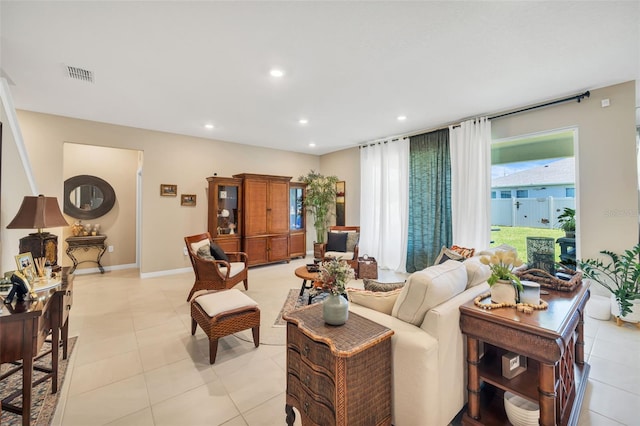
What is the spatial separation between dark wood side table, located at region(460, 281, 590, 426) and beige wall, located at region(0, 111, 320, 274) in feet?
17.4

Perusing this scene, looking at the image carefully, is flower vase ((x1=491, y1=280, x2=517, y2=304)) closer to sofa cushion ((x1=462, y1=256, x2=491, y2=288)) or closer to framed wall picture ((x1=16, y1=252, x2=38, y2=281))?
sofa cushion ((x1=462, y1=256, x2=491, y2=288))

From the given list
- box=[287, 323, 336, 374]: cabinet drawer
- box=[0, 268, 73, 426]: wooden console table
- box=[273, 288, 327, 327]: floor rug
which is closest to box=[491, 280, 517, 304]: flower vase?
box=[287, 323, 336, 374]: cabinet drawer

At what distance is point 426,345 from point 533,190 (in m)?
4.01

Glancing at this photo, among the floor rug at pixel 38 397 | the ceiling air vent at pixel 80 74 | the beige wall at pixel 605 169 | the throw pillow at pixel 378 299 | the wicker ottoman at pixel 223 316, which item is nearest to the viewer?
the floor rug at pixel 38 397

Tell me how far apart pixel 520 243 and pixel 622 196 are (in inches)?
53.2

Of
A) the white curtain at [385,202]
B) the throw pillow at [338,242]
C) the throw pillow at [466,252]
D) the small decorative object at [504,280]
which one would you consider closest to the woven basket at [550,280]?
the small decorative object at [504,280]

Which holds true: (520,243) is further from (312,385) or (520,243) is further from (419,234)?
(312,385)

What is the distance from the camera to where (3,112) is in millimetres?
2758

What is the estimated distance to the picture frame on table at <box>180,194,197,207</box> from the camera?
5.34 metres

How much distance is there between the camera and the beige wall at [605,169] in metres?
3.04

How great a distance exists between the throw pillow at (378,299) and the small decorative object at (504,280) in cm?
58

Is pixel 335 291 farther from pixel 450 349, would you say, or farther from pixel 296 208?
pixel 296 208

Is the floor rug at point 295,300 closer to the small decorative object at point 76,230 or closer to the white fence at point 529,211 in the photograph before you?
the white fence at point 529,211

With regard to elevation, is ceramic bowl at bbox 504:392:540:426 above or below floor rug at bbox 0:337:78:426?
above
